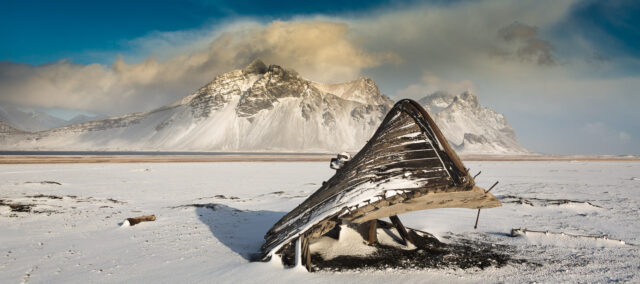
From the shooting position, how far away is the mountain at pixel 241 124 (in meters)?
119

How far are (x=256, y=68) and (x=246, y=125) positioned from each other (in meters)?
42.8

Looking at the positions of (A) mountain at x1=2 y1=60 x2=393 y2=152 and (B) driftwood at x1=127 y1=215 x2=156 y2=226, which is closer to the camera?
(B) driftwood at x1=127 y1=215 x2=156 y2=226

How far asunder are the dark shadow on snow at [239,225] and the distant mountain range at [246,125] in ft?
333

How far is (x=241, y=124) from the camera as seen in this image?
12725cm

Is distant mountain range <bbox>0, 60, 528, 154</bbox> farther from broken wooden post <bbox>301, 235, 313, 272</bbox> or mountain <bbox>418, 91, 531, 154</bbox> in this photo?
broken wooden post <bbox>301, 235, 313, 272</bbox>

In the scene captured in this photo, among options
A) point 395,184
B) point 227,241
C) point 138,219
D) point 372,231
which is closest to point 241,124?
point 138,219

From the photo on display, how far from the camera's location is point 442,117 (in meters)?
168

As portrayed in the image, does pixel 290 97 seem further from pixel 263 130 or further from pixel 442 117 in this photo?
pixel 442 117

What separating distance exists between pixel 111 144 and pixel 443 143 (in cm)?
14767

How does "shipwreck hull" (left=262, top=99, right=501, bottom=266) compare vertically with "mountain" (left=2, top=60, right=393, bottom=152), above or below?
below

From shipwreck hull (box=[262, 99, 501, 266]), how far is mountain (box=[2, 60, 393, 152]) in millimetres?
107788

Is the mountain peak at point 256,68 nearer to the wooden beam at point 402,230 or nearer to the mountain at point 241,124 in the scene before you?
the mountain at point 241,124

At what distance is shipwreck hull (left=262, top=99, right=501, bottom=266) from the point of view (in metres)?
5.25

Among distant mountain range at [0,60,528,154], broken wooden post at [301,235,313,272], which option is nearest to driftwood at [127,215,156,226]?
broken wooden post at [301,235,313,272]
